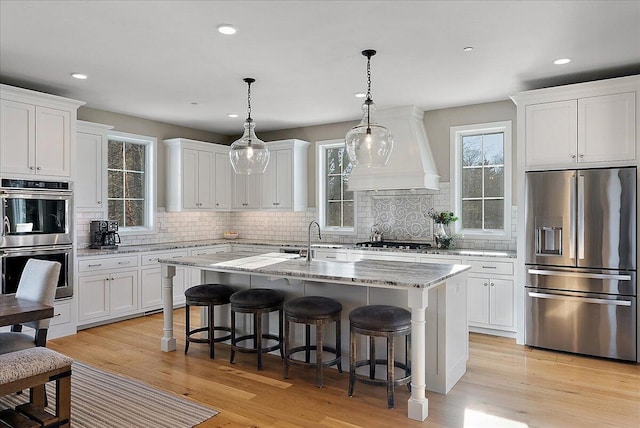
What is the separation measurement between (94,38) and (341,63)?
201 centimetres

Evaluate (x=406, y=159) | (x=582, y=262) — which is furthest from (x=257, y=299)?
(x=582, y=262)

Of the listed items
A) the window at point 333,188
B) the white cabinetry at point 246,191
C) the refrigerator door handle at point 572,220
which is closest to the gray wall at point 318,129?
the window at point 333,188

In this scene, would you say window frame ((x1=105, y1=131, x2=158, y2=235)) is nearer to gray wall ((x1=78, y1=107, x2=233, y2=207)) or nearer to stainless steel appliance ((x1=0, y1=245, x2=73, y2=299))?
gray wall ((x1=78, y1=107, x2=233, y2=207))

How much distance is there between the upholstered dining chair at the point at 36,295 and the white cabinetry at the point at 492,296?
3981 millimetres

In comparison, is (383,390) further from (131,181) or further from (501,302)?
(131,181)

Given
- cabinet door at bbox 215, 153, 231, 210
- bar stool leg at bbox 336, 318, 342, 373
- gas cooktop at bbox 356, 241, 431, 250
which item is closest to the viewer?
bar stool leg at bbox 336, 318, 342, 373

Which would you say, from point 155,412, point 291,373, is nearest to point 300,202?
point 291,373

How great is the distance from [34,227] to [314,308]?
3.09 m

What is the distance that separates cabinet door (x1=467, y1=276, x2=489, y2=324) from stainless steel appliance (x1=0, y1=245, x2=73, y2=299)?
4.32 metres

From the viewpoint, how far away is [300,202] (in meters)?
7.02

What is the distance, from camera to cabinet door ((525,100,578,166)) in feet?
14.5

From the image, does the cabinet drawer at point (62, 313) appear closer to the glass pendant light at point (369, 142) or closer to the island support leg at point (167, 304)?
the island support leg at point (167, 304)

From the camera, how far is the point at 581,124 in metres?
4.36

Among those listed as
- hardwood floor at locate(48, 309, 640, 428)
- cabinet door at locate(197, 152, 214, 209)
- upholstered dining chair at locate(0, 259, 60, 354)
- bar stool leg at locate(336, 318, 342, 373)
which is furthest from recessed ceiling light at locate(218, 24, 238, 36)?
cabinet door at locate(197, 152, 214, 209)
